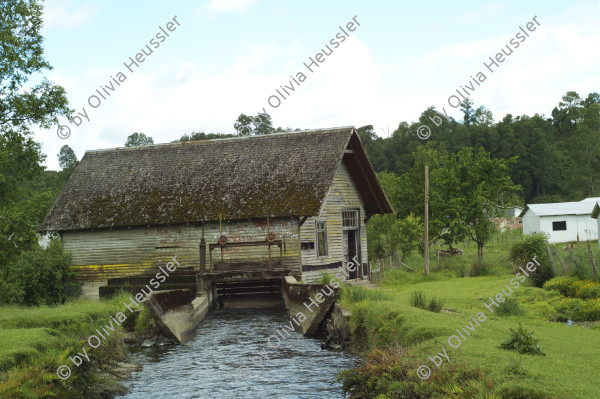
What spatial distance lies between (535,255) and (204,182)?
14.5 meters

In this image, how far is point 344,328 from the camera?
16250 millimetres

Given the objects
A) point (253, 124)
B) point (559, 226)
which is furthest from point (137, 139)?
point (559, 226)

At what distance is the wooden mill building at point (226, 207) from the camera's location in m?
25.0

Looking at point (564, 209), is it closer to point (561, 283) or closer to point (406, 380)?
point (561, 283)

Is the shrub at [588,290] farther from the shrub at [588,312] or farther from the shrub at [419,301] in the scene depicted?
the shrub at [419,301]

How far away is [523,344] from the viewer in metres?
10.1

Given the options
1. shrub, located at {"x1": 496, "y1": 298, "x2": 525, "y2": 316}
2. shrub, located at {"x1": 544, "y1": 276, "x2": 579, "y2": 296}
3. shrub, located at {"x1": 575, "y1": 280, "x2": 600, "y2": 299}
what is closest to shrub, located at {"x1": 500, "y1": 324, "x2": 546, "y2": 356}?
shrub, located at {"x1": 496, "y1": 298, "x2": 525, "y2": 316}

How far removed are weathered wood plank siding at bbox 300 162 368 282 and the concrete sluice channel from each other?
575 centimetres

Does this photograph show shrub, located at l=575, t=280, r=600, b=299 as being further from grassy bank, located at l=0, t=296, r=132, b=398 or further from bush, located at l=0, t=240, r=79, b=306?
bush, located at l=0, t=240, r=79, b=306

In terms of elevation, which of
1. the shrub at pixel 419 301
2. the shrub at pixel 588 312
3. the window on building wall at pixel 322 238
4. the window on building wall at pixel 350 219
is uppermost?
the window on building wall at pixel 350 219

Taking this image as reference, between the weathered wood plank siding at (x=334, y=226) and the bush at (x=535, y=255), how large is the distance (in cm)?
696

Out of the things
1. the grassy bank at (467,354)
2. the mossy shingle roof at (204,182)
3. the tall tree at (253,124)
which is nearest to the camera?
the grassy bank at (467,354)

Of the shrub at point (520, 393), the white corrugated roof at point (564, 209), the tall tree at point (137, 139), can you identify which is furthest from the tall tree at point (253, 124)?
the shrub at point (520, 393)

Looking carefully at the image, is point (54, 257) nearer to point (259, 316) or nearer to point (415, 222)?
point (259, 316)
